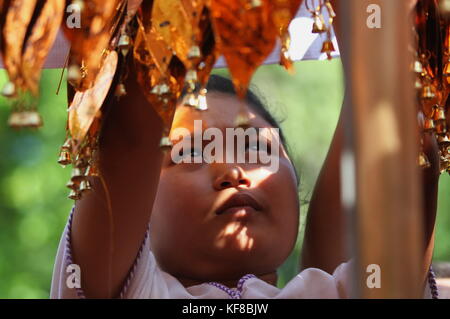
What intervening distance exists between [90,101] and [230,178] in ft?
1.23

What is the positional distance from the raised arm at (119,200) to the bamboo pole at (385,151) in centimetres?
51

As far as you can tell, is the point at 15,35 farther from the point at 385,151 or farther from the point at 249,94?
the point at 249,94

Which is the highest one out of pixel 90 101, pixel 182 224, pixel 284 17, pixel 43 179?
pixel 284 17

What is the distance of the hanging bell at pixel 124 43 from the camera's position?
1432mm

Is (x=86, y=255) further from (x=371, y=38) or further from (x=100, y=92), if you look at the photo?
(x=371, y=38)

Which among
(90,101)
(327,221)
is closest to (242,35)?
(90,101)

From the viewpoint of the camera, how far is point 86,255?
1.61m

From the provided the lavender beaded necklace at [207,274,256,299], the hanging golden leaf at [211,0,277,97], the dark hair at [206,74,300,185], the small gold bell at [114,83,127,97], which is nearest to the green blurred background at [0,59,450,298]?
the dark hair at [206,74,300,185]

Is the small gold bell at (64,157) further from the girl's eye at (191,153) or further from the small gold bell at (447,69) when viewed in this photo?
the small gold bell at (447,69)

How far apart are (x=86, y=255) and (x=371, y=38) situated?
2.34ft

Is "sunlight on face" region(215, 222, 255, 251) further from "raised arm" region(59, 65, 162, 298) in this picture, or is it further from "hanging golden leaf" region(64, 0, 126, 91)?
"hanging golden leaf" region(64, 0, 126, 91)

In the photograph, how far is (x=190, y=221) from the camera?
1745 mm

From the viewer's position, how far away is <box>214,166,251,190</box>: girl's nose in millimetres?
1732
